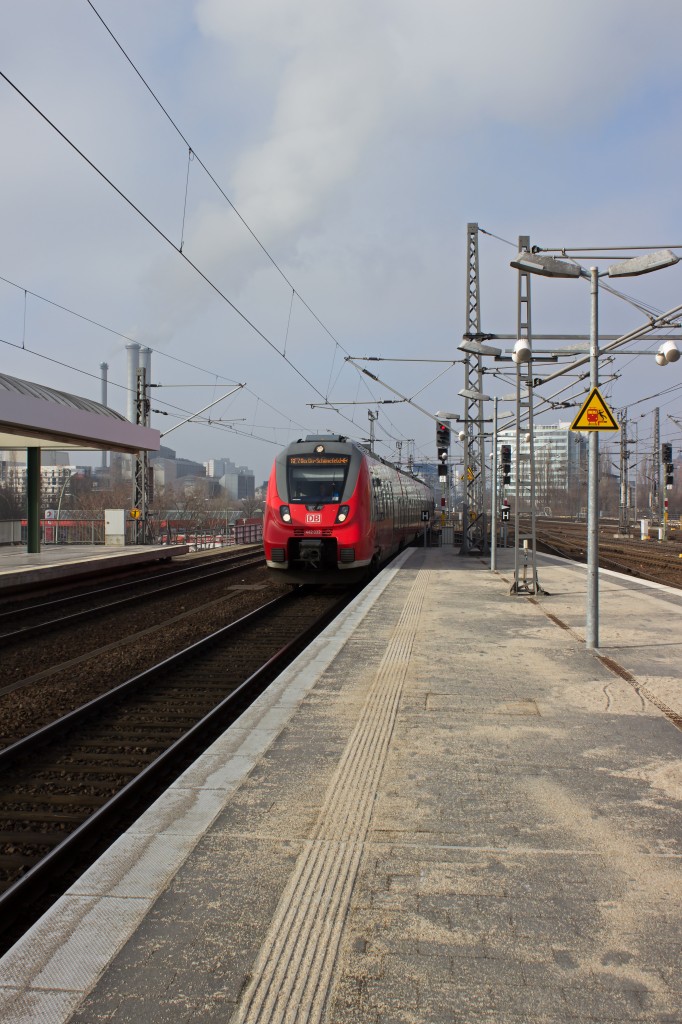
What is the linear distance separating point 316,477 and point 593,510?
745cm

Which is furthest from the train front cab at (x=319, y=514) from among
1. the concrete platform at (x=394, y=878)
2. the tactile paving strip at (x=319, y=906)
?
the tactile paving strip at (x=319, y=906)

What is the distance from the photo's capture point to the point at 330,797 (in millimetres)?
4258

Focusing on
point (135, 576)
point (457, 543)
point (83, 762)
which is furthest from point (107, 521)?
point (83, 762)

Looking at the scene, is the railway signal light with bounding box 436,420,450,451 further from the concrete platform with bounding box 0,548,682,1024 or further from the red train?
the concrete platform with bounding box 0,548,682,1024

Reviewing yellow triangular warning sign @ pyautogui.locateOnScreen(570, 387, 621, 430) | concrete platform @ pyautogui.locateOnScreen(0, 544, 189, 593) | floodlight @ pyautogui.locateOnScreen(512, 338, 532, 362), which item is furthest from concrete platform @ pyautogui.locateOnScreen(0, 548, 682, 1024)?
concrete platform @ pyautogui.locateOnScreen(0, 544, 189, 593)

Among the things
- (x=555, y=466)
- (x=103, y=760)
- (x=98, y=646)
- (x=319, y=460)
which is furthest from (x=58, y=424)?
(x=555, y=466)

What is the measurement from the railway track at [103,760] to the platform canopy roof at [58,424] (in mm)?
9917

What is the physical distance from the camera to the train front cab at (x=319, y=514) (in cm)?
1497

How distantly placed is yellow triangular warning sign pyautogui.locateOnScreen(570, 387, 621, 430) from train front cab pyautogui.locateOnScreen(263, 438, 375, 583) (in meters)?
6.93

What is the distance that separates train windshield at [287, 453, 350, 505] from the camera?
15211 millimetres

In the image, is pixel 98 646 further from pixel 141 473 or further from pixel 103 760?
pixel 141 473

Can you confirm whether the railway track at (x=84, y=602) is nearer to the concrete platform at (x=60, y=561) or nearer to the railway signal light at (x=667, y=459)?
the concrete platform at (x=60, y=561)

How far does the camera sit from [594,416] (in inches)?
337

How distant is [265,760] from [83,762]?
1.81m
